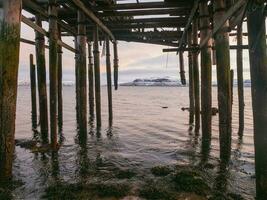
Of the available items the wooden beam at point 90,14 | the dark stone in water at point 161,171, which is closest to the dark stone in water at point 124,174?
the dark stone in water at point 161,171

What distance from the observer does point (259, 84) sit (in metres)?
4.60

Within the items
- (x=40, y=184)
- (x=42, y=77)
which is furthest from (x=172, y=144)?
(x=40, y=184)

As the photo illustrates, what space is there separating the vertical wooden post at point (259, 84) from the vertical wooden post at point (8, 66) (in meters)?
4.12

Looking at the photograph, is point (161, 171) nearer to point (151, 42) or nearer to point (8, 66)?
point (8, 66)

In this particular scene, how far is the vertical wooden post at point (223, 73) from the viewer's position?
7.37 m

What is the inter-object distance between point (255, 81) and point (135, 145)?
7.76 meters

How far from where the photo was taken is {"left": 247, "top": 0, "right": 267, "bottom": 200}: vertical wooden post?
14.7 feet

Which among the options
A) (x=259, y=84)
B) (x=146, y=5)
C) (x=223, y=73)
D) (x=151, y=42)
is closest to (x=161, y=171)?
(x=223, y=73)

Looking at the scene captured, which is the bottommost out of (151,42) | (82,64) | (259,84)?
(259,84)

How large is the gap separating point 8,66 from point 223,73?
186 inches

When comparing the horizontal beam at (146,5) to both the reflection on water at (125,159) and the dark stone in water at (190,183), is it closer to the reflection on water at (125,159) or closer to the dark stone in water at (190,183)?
the reflection on water at (125,159)

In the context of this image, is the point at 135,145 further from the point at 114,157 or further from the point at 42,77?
the point at 42,77

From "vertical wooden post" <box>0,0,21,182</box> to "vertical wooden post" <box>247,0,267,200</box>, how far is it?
412 cm

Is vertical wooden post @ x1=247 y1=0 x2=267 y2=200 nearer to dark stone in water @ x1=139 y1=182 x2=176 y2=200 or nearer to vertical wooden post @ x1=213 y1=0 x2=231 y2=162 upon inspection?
dark stone in water @ x1=139 y1=182 x2=176 y2=200
